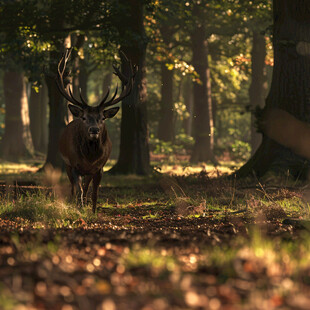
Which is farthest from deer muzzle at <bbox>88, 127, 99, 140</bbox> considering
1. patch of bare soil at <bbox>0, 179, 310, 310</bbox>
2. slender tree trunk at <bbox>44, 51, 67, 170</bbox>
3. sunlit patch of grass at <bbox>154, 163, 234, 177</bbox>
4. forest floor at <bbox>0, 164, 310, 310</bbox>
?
slender tree trunk at <bbox>44, 51, 67, 170</bbox>

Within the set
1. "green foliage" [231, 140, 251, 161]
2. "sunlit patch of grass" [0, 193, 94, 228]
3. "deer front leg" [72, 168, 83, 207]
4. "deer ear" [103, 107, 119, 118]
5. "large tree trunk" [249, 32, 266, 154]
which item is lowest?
"green foliage" [231, 140, 251, 161]

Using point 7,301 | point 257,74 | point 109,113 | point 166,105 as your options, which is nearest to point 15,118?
point 166,105

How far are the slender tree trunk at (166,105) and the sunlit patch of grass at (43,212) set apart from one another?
924 inches

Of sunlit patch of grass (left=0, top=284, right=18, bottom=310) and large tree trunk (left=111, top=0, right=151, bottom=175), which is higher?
large tree trunk (left=111, top=0, right=151, bottom=175)

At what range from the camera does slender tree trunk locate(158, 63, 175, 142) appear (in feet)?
112

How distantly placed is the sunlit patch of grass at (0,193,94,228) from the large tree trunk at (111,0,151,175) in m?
9.33

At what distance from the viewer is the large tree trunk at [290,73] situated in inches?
590

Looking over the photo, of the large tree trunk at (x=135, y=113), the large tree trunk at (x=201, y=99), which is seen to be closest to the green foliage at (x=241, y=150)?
the large tree trunk at (x=201, y=99)

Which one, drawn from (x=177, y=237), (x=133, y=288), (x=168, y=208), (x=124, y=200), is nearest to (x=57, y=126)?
(x=124, y=200)

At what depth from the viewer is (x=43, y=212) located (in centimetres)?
A: 984

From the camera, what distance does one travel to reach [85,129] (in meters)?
10.6

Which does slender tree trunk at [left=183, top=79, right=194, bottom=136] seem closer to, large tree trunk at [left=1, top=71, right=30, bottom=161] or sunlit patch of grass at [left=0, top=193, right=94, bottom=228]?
large tree trunk at [left=1, top=71, right=30, bottom=161]

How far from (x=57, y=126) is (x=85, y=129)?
400 inches

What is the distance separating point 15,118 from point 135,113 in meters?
13.7
